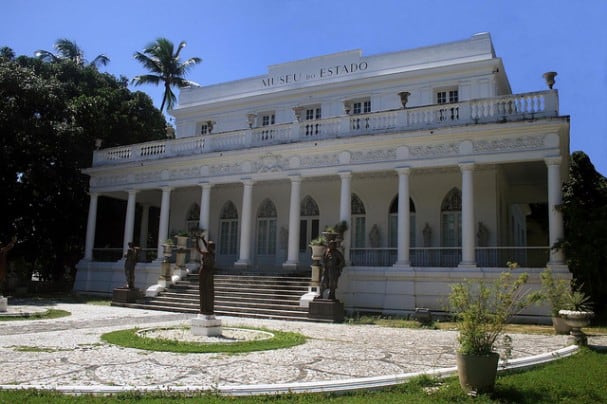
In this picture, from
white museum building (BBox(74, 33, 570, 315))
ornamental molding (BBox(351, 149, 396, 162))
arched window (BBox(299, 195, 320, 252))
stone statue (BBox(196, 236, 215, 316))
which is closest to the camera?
stone statue (BBox(196, 236, 215, 316))

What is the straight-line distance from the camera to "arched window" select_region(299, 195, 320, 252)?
74.9 ft

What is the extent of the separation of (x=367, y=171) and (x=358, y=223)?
381 centimetres

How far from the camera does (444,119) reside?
1780 centimetres

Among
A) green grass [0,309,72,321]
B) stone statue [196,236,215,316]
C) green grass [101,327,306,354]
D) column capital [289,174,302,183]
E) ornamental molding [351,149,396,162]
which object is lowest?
green grass [0,309,72,321]

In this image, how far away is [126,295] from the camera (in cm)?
1942

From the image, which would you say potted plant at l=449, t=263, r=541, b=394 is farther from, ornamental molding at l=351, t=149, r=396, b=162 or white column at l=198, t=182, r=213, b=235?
white column at l=198, t=182, r=213, b=235

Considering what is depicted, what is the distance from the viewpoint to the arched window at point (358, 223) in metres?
21.8

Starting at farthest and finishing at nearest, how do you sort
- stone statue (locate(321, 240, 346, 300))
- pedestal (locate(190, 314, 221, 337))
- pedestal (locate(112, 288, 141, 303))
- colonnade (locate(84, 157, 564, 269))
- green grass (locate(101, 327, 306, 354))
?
1. pedestal (locate(112, 288, 141, 303))
2. colonnade (locate(84, 157, 564, 269))
3. stone statue (locate(321, 240, 346, 300))
4. pedestal (locate(190, 314, 221, 337))
5. green grass (locate(101, 327, 306, 354))

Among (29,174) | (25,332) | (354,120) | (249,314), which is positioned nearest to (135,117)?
(29,174)

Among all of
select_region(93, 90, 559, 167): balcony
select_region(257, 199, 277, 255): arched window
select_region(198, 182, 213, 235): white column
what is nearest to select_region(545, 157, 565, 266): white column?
select_region(93, 90, 559, 167): balcony

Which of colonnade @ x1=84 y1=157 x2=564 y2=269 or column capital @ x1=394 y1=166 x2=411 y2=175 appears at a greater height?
column capital @ x1=394 y1=166 x2=411 y2=175

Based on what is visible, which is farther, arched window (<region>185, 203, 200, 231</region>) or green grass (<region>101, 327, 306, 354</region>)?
arched window (<region>185, 203, 200, 231</region>)

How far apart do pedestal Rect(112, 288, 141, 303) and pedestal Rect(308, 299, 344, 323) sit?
745cm

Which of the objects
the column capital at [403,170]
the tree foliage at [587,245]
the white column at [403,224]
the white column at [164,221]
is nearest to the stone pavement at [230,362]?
the tree foliage at [587,245]
